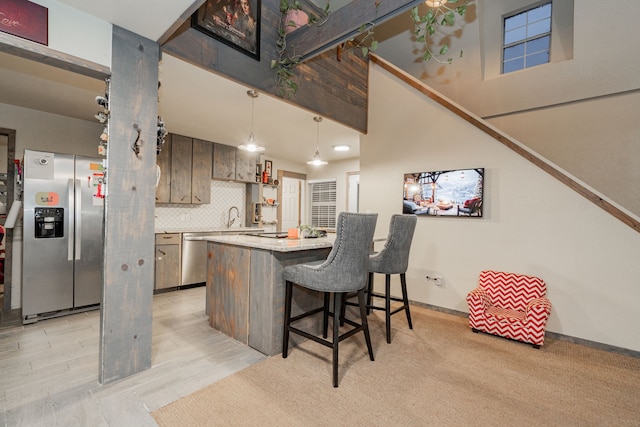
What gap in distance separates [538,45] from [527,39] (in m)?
0.20

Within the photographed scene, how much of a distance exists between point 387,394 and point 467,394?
54 cm

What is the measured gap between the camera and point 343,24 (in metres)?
2.43

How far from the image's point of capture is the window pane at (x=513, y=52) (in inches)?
183

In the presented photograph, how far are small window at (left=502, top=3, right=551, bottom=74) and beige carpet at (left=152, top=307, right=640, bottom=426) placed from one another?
4.17 m

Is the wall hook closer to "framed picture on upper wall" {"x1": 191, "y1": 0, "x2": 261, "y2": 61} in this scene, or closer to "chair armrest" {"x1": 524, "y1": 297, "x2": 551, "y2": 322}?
"framed picture on upper wall" {"x1": 191, "y1": 0, "x2": 261, "y2": 61}

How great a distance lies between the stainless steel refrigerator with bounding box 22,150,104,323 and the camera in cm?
303

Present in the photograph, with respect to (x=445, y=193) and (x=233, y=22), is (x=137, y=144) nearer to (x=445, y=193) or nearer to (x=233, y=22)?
(x=233, y=22)

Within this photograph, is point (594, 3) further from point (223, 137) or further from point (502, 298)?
point (223, 137)

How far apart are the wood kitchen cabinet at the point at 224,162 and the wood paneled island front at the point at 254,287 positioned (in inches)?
97.7

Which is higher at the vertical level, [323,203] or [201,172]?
[201,172]

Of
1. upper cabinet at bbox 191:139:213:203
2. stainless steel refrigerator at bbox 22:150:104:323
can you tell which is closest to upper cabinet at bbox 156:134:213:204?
upper cabinet at bbox 191:139:213:203

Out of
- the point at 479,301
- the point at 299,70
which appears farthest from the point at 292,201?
the point at 479,301

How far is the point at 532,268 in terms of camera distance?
10.2 feet

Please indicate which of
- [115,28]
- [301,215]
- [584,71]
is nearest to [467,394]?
[115,28]
